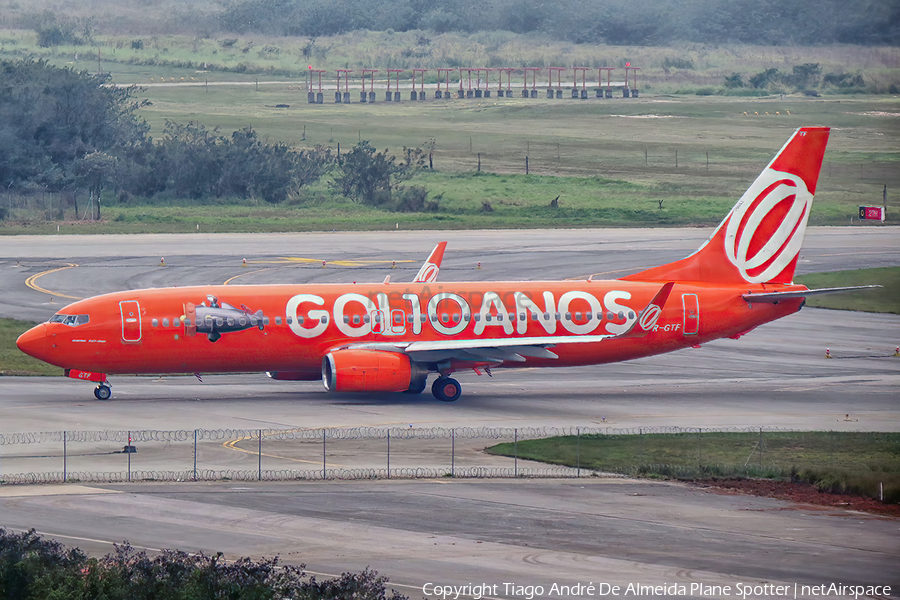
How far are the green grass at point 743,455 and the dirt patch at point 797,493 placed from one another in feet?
1.46

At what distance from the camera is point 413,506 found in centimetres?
3300

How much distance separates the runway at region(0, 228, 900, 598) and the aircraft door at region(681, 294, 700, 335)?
2.77 meters

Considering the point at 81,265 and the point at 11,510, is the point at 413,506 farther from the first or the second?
the point at 81,265

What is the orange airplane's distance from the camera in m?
47.6

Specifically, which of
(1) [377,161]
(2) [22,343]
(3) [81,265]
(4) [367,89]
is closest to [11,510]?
(2) [22,343]

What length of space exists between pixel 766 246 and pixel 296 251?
45888mm

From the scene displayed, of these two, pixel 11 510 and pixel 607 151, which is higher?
pixel 607 151

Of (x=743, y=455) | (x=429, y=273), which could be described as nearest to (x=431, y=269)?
(x=429, y=273)

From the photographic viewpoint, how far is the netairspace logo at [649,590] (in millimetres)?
25306

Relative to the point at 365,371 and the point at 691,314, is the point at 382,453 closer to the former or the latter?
the point at 365,371

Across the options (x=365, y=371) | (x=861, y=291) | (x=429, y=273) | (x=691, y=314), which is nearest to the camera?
(x=365, y=371)

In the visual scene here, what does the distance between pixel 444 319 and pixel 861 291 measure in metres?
38.4

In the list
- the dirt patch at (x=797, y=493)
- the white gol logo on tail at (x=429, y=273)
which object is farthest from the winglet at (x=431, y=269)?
the dirt patch at (x=797, y=493)

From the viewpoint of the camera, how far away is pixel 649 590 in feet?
84.0
